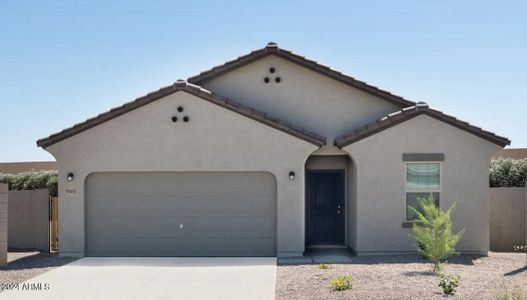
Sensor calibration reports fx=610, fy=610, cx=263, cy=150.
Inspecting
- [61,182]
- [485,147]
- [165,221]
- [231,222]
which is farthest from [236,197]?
[485,147]

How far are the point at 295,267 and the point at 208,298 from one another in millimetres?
3520

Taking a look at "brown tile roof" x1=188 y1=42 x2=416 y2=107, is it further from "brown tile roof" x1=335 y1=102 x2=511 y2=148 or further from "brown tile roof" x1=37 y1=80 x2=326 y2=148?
"brown tile roof" x1=37 y1=80 x2=326 y2=148

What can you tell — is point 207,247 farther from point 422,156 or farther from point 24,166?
point 24,166

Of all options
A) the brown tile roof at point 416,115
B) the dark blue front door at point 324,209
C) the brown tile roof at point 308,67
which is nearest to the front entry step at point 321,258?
the dark blue front door at point 324,209

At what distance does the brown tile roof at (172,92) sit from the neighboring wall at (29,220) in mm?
2508

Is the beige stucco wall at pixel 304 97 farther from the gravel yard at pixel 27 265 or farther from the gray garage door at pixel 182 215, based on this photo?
the gravel yard at pixel 27 265

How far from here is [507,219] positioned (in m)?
18.2

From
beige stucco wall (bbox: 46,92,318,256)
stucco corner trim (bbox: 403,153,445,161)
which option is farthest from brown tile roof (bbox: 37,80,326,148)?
stucco corner trim (bbox: 403,153,445,161)

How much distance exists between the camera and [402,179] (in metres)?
15.9

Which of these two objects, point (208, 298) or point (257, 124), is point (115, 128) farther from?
point (208, 298)

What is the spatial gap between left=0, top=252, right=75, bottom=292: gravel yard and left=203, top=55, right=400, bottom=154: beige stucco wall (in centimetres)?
650

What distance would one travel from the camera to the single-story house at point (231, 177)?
1573 centimetres

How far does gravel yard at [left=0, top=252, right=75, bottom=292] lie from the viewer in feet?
42.9

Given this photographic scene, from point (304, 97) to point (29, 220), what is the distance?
8825mm
